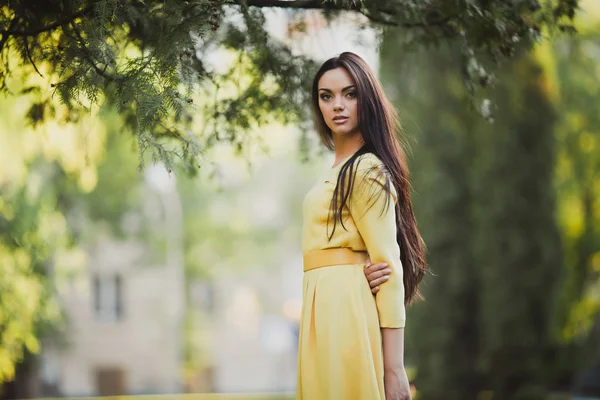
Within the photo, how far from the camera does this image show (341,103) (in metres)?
3.40

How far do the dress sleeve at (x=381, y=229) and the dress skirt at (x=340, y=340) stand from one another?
7 centimetres

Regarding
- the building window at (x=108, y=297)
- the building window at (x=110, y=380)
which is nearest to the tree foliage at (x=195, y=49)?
the building window at (x=110, y=380)

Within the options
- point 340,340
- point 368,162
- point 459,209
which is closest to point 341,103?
point 368,162

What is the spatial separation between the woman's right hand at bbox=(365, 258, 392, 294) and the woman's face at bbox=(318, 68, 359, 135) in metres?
0.60

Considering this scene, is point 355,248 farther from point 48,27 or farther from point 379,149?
point 48,27

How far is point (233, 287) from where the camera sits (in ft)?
113

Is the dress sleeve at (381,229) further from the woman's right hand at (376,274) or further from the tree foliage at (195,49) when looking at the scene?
the tree foliage at (195,49)

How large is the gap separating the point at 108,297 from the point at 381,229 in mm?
29115

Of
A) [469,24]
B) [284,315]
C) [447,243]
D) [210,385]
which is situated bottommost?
[210,385]

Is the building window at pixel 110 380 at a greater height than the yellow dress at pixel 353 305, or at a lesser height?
lesser

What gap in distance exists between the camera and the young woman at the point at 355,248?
320cm

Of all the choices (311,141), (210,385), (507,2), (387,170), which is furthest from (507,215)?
(210,385)

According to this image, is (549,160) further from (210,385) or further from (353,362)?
(210,385)

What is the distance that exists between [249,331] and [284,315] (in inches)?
71.1
